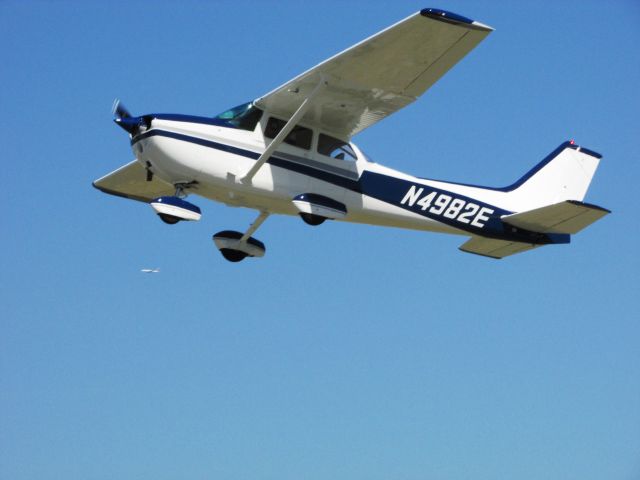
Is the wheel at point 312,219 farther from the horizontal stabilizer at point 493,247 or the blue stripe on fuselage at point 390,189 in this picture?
the horizontal stabilizer at point 493,247

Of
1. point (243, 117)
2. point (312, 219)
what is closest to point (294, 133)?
point (243, 117)

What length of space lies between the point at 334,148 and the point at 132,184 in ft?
14.9

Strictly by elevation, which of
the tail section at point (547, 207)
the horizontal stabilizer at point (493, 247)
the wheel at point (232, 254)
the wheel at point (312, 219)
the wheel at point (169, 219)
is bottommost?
the wheel at point (169, 219)

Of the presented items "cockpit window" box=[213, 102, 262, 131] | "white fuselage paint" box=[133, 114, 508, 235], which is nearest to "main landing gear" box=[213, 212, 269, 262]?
"white fuselage paint" box=[133, 114, 508, 235]

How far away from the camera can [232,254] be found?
55.1 ft

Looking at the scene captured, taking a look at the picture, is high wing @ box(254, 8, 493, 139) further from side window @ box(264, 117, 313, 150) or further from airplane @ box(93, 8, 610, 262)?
side window @ box(264, 117, 313, 150)

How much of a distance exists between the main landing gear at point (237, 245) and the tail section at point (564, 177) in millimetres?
4667

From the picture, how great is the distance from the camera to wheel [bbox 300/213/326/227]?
15.4m

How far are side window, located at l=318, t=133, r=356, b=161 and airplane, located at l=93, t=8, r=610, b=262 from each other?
2cm

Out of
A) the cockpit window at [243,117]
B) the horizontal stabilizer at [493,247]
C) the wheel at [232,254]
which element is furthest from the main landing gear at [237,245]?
the horizontal stabilizer at [493,247]

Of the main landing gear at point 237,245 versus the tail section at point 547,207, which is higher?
the tail section at point 547,207

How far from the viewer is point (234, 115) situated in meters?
15.6

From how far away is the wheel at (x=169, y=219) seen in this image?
1475cm

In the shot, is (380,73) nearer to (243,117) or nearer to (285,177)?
(285,177)
